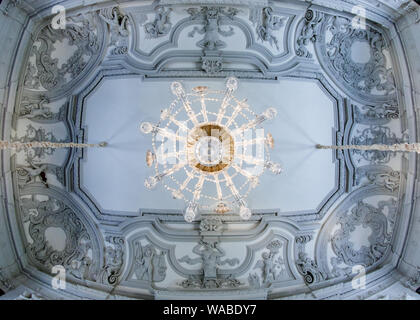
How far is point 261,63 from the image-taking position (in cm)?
685

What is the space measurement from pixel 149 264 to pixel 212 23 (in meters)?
5.31

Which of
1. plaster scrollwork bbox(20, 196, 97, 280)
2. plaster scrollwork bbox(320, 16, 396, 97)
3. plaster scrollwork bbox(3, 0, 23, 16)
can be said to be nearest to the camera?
plaster scrollwork bbox(3, 0, 23, 16)

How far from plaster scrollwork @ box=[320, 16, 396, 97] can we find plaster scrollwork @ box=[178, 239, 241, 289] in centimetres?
459

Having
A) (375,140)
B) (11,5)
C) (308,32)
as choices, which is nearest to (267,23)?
(308,32)

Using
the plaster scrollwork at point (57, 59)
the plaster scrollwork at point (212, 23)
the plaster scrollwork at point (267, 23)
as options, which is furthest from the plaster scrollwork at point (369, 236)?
the plaster scrollwork at point (57, 59)

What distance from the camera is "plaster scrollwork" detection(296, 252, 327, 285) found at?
22.3 feet

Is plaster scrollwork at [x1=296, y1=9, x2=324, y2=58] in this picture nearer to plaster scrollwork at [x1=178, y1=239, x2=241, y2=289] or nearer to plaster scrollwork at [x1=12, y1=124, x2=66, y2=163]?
plaster scrollwork at [x1=178, y1=239, x2=241, y2=289]

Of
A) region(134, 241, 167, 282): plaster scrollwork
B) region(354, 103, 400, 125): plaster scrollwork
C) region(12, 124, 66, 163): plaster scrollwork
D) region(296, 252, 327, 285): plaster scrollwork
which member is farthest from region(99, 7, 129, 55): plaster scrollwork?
region(296, 252, 327, 285): plaster scrollwork

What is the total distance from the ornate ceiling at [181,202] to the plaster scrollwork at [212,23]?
29mm

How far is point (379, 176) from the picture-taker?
272 inches

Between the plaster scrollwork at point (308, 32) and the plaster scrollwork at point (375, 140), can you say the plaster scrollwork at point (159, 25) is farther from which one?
the plaster scrollwork at point (375, 140)

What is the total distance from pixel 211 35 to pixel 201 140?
3.00 metres

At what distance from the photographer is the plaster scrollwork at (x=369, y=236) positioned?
268 inches
